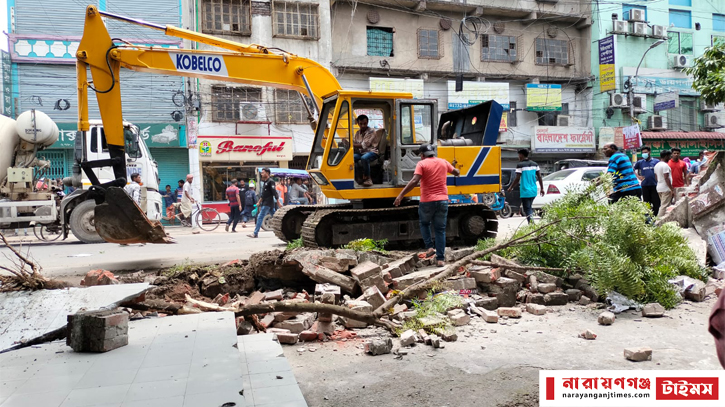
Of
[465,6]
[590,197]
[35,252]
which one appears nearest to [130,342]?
[590,197]

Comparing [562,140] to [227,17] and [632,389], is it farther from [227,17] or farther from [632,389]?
[632,389]

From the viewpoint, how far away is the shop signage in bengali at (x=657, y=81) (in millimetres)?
28688

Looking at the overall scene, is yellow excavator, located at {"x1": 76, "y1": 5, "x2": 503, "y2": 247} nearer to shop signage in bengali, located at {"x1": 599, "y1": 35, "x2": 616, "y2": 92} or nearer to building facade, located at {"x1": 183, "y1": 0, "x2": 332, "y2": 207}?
building facade, located at {"x1": 183, "y1": 0, "x2": 332, "y2": 207}

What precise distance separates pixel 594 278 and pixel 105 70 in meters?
7.00

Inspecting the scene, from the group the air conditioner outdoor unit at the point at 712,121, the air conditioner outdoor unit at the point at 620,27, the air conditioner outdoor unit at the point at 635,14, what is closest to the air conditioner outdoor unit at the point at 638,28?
the air conditioner outdoor unit at the point at 635,14

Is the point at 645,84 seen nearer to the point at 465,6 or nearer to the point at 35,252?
the point at 465,6

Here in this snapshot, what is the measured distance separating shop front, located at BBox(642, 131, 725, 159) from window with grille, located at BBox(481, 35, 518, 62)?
9576 mm

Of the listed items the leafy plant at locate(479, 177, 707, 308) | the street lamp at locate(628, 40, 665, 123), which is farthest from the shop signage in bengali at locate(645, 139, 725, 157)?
the leafy plant at locate(479, 177, 707, 308)

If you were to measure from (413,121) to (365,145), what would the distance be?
91 centimetres

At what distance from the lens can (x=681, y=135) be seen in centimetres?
2966

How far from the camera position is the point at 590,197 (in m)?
6.56

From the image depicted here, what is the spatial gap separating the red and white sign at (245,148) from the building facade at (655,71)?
17.9 metres

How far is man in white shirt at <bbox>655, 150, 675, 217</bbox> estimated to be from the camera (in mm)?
11156

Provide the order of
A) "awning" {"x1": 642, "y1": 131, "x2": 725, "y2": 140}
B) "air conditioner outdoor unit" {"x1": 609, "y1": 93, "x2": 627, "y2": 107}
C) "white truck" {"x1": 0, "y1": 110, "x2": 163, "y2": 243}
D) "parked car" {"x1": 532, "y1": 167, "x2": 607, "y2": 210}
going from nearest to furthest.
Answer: "white truck" {"x1": 0, "y1": 110, "x2": 163, "y2": 243} < "parked car" {"x1": 532, "y1": 167, "x2": 607, "y2": 210} < "air conditioner outdoor unit" {"x1": 609, "y1": 93, "x2": 627, "y2": 107} < "awning" {"x1": 642, "y1": 131, "x2": 725, "y2": 140}
